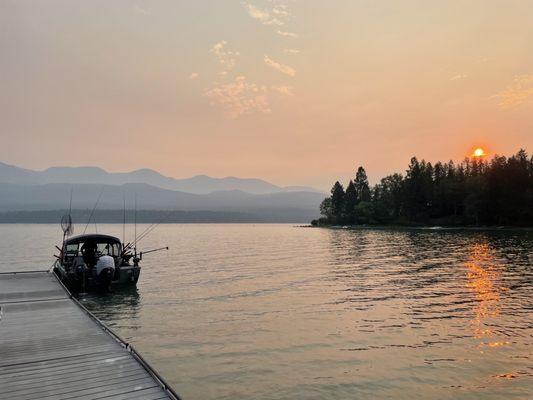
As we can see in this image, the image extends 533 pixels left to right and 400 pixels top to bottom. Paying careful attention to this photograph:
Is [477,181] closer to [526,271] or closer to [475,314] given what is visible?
[526,271]

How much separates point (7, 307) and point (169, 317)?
812 cm

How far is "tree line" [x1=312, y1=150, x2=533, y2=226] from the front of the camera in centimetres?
13225

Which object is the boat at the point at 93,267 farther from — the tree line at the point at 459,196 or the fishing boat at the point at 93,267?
the tree line at the point at 459,196

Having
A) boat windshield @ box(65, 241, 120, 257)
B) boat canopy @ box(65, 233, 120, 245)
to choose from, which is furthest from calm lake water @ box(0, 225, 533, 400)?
boat canopy @ box(65, 233, 120, 245)

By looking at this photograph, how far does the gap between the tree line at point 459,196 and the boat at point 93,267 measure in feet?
441

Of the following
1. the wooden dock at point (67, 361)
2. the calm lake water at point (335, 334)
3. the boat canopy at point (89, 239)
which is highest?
the boat canopy at point (89, 239)

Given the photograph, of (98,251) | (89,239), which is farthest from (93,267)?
(98,251)

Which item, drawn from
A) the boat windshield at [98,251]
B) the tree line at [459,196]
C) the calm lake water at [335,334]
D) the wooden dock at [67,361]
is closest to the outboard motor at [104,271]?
the calm lake water at [335,334]

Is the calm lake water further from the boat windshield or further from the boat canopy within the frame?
the boat canopy

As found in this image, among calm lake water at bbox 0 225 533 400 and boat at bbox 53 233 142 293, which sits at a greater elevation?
boat at bbox 53 233 142 293

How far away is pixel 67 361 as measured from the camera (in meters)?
11.3

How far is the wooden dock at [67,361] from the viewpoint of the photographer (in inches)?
364

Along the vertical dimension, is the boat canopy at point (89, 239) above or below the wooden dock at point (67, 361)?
above

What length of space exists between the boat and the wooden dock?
355 inches
